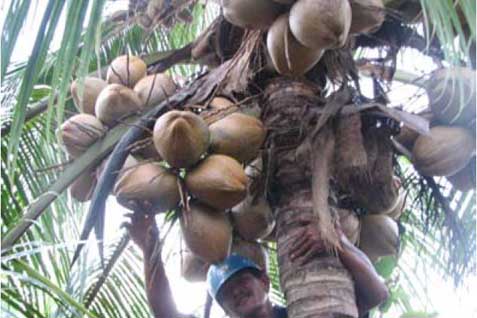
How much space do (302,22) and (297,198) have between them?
0.46 meters

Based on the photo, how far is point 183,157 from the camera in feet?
6.56

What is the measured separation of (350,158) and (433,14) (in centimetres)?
58

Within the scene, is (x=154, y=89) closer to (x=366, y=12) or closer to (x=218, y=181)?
(x=218, y=181)

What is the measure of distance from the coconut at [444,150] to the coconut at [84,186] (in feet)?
2.75

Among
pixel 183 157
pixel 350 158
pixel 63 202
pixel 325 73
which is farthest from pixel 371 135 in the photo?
pixel 63 202

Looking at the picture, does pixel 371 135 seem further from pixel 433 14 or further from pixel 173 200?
pixel 433 14

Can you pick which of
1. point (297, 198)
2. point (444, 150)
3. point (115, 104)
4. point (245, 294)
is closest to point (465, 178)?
point (444, 150)

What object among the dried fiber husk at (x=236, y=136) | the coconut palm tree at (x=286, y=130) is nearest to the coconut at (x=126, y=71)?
the coconut palm tree at (x=286, y=130)

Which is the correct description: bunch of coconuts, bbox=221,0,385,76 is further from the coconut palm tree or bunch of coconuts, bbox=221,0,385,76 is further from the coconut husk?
the coconut husk

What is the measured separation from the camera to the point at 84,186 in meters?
2.32

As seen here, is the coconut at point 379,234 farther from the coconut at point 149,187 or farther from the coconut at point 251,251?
the coconut at point 149,187

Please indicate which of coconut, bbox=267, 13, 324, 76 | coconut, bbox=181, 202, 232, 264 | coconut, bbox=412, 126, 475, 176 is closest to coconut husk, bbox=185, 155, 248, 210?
coconut, bbox=181, 202, 232, 264

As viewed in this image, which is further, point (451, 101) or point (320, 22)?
point (451, 101)

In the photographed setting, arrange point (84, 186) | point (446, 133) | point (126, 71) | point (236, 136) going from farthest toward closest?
point (126, 71) < point (84, 186) < point (446, 133) < point (236, 136)
